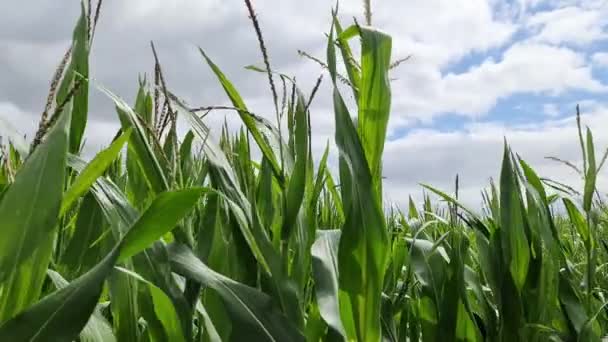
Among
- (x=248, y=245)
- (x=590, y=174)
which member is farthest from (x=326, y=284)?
(x=590, y=174)

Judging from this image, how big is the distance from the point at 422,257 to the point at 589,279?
0.34 meters

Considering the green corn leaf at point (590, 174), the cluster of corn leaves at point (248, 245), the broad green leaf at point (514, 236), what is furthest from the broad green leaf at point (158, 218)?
the green corn leaf at point (590, 174)

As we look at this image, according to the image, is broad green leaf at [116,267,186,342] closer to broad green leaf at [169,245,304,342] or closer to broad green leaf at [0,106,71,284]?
broad green leaf at [169,245,304,342]

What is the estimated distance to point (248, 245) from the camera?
0.98 m

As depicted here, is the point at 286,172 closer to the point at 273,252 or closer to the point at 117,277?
the point at 273,252

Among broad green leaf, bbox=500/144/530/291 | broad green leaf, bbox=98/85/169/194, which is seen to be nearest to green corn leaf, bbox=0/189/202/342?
broad green leaf, bbox=98/85/169/194

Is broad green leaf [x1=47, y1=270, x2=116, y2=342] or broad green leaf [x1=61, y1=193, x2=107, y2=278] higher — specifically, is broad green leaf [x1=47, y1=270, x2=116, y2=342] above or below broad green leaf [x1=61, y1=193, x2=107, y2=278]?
below

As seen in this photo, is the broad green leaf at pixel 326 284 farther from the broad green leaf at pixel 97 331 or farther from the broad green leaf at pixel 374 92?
the broad green leaf at pixel 97 331

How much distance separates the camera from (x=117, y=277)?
3.01 ft

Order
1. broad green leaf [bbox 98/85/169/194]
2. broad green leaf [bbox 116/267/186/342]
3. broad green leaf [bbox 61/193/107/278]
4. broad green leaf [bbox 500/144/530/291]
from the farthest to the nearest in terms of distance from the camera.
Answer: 1. broad green leaf [bbox 500/144/530/291]
2. broad green leaf [bbox 61/193/107/278]
3. broad green leaf [bbox 98/85/169/194]
4. broad green leaf [bbox 116/267/186/342]

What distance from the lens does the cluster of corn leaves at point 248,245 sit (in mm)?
736

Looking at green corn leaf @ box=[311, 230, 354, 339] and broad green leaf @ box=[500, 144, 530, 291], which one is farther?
broad green leaf @ box=[500, 144, 530, 291]

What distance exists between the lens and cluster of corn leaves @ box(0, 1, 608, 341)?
2.41 feet

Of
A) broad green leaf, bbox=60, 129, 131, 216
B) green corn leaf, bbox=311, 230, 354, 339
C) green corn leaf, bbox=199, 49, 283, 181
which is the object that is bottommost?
green corn leaf, bbox=311, 230, 354, 339
